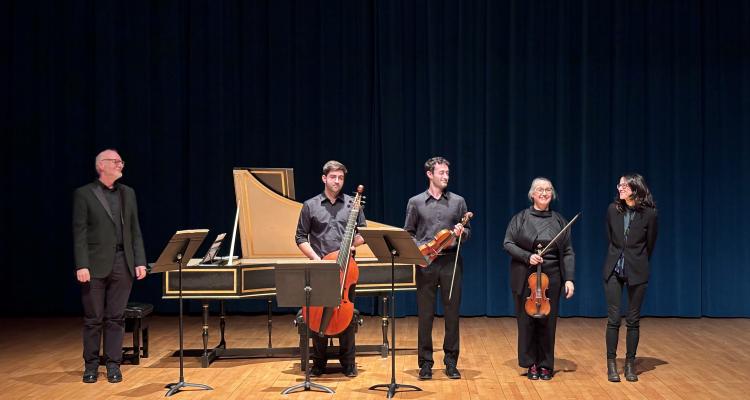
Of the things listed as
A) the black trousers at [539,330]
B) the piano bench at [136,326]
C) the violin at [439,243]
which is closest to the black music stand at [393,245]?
the violin at [439,243]

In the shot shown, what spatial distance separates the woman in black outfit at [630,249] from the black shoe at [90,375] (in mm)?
3594

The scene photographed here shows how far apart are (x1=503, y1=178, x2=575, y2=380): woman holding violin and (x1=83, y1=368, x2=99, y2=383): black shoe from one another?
300cm

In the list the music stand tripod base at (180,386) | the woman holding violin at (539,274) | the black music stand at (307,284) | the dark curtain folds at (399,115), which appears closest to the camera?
the black music stand at (307,284)

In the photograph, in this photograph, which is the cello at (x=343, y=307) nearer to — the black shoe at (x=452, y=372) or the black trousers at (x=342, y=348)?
the black trousers at (x=342, y=348)

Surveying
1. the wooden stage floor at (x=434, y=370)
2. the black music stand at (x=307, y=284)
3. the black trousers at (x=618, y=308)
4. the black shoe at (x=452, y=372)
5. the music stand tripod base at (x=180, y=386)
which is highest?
the black music stand at (x=307, y=284)

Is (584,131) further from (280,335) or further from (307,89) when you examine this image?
(280,335)

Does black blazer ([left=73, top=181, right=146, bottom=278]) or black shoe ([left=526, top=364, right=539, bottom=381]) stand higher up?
black blazer ([left=73, top=181, right=146, bottom=278])

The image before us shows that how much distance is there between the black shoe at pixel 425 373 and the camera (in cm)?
598

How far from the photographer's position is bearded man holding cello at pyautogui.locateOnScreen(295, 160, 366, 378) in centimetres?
611

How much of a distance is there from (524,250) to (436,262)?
2.01 feet

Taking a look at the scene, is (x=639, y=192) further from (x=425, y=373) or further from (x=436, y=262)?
(x=425, y=373)

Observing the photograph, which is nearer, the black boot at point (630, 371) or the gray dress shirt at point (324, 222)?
the black boot at point (630, 371)

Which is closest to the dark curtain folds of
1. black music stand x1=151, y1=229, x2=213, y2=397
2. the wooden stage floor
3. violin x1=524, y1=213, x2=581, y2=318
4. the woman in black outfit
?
the wooden stage floor

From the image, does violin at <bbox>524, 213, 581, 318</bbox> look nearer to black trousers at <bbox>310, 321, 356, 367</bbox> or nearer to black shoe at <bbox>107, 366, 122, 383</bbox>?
black trousers at <bbox>310, 321, 356, 367</bbox>
